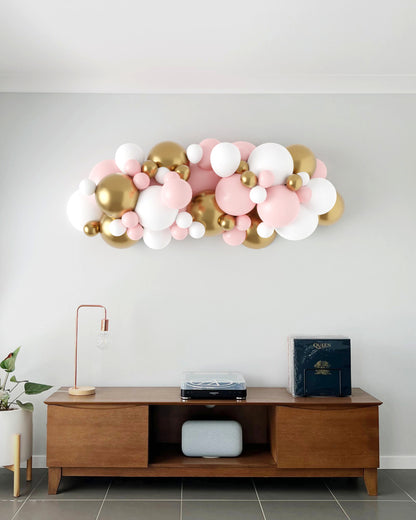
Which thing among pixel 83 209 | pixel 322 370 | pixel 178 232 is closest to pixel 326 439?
pixel 322 370

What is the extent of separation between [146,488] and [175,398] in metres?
0.52

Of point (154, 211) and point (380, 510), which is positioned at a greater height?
point (154, 211)

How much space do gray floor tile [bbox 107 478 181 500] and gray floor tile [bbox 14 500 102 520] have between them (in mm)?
156

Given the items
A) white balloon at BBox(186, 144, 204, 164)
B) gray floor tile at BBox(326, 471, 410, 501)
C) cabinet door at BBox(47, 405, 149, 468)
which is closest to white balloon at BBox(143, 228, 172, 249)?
white balloon at BBox(186, 144, 204, 164)

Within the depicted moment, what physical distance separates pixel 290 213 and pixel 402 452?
1652mm

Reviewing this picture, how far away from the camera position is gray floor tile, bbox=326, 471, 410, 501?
2836 mm

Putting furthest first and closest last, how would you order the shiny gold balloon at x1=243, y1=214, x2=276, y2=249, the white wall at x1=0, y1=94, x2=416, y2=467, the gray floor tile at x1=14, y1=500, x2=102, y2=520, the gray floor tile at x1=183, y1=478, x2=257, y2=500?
1. the white wall at x1=0, y1=94, x2=416, y2=467
2. the shiny gold balloon at x1=243, y1=214, x2=276, y2=249
3. the gray floor tile at x1=183, y1=478, x2=257, y2=500
4. the gray floor tile at x1=14, y1=500, x2=102, y2=520

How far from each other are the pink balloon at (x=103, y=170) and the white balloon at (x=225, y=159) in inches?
22.9

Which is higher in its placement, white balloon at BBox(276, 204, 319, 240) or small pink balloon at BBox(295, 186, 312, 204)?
small pink balloon at BBox(295, 186, 312, 204)

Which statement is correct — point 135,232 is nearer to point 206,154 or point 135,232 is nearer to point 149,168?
point 149,168

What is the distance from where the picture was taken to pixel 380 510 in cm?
267

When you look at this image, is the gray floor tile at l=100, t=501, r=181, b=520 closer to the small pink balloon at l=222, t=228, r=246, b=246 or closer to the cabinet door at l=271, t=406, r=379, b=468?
the cabinet door at l=271, t=406, r=379, b=468

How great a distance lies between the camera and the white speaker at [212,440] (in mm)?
2930

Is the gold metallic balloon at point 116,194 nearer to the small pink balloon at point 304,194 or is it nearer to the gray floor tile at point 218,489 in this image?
the small pink balloon at point 304,194
